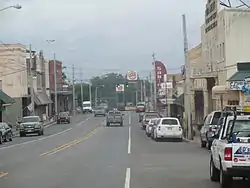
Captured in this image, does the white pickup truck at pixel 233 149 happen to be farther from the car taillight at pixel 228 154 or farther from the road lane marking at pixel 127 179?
the road lane marking at pixel 127 179

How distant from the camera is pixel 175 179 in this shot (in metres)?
17.1

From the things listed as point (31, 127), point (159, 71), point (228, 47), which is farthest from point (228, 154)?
point (159, 71)

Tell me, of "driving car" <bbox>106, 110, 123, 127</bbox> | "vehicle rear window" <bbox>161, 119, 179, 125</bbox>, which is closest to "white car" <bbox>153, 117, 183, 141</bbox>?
"vehicle rear window" <bbox>161, 119, 179, 125</bbox>

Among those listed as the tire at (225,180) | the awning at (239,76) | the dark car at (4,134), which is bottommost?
the dark car at (4,134)

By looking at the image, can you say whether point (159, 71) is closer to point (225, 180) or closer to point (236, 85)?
point (236, 85)

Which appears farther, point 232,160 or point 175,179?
point 175,179

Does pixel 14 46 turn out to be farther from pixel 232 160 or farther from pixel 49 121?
pixel 232 160

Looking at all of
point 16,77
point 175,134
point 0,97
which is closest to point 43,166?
point 175,134

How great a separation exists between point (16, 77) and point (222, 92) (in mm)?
46201

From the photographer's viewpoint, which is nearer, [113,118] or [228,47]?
[228,47]

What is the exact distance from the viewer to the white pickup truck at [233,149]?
43.3 ft

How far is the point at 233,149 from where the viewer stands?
13.2 meters

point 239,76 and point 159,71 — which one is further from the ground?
point 159,71

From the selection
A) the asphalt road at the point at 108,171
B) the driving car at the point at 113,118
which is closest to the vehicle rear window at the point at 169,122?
the asphalt road at the point at 108,171
